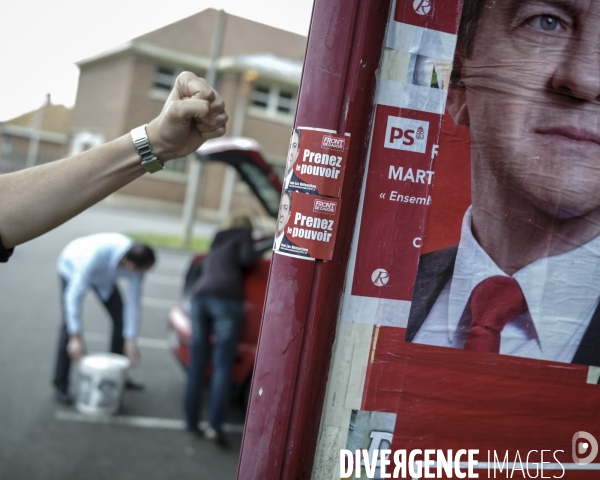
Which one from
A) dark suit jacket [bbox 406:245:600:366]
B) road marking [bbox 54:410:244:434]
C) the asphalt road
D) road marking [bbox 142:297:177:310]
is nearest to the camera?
dark suit jacket [bbox 406:245:600:366]

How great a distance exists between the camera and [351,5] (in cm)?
122

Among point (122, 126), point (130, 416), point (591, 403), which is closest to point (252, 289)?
point (130, 416)

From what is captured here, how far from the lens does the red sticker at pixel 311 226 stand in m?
1.24

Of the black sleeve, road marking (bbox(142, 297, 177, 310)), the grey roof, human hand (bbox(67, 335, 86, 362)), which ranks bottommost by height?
road marking (bbox(142, 297, 177, 310))

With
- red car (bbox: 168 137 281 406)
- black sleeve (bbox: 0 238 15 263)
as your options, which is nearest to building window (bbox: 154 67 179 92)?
red car (bbox: 168 137 281 406)

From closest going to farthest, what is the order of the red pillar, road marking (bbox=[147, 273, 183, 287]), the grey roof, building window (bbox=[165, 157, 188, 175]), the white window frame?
1. the red pillar
2. road marking (bbox=[147, 273, 183, 287])
3. the grey roof
4. building window (bbox=[165, 157, 188, 175])
5. the white window frame

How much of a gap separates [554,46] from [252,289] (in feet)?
12.1

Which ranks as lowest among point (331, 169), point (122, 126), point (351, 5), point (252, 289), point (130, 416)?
point (130, 416)

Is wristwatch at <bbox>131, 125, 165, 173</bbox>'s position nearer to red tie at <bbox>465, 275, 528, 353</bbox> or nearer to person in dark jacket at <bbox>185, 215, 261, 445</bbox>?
red tie at <bbox>465, 275, 528, 353</bbox>

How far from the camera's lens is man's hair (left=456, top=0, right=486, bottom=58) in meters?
1.31

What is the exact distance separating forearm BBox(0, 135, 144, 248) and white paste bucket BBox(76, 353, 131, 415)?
380 cm

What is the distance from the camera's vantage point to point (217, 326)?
182 inches

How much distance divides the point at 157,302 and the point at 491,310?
864 centimetres

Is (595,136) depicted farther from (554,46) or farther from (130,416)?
(130,416)
